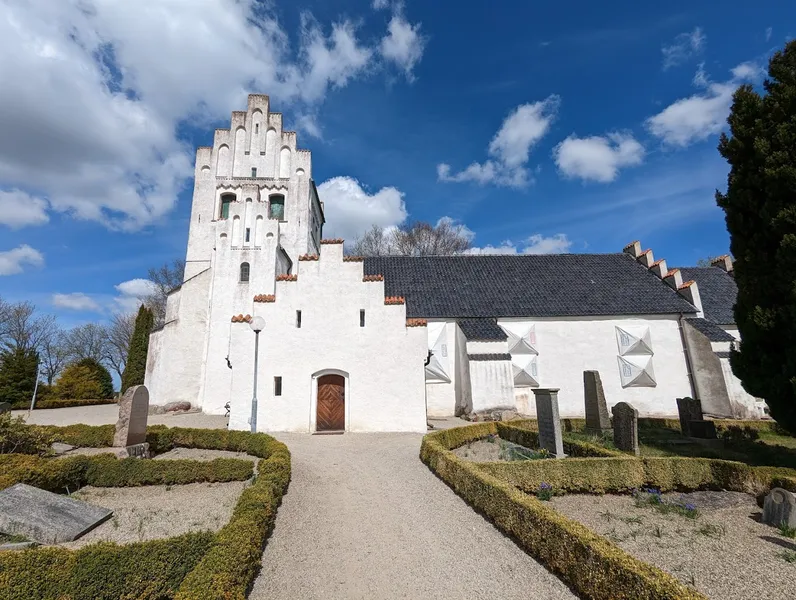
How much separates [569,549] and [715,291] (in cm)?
2922

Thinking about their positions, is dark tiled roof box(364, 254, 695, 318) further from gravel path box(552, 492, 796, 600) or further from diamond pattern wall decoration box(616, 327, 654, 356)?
gravel path box(552, 492, 796, 600)

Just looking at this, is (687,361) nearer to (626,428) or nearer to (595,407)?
(595,407)

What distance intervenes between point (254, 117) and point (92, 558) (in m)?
28.8

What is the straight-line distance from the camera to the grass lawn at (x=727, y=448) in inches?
438

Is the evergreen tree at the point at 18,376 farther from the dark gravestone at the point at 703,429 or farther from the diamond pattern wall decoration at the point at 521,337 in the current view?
the dark gravestone at the point at 703,429

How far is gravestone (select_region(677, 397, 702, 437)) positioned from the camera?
14.0m

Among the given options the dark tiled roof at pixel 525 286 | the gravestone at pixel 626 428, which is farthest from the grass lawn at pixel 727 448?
the dark tiled roof at pixel 525 286

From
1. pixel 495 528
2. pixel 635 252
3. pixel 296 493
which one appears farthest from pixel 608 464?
pixel 635 252

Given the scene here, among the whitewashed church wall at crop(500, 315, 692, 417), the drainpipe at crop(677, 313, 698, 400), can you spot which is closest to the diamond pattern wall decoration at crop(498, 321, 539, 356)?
the whitewashed church wall at crop(500, 315, 692, 417)

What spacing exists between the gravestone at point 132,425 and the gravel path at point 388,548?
5038 millimetres

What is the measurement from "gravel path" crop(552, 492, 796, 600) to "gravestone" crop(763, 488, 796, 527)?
0.19 m

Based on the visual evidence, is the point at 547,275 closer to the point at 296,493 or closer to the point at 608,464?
the point at 608,464

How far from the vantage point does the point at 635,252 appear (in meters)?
29.0

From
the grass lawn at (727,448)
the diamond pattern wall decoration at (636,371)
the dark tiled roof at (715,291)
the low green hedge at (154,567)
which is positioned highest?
the dark tiled roof at (715,291)
